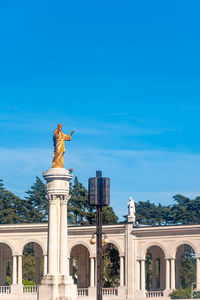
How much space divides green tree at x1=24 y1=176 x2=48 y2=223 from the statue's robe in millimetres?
63233

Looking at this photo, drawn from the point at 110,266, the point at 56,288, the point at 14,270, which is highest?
the point at 110,266

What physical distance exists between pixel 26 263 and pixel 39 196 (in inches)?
708

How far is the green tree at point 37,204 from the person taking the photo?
138 meters

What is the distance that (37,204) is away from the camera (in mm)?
144250

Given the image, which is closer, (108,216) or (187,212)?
(108,216)

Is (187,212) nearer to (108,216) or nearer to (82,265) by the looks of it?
(108,216)

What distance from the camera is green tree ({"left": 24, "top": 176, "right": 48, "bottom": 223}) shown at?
13768 centimetres

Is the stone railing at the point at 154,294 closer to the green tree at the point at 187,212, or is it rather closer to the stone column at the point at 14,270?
the stone column at the point at 14,270

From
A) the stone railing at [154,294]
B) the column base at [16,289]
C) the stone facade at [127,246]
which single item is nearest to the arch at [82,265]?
the stone facade at [127,246]

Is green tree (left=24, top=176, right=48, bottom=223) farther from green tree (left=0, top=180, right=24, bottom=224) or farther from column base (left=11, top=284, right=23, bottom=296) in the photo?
column base (left=11, top=284, right=23, bottom=296)

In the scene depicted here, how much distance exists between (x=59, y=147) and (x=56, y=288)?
12.7 meters

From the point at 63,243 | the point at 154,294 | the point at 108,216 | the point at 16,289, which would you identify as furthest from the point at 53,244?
the point at 108,216

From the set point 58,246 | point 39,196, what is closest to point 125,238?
point 58,246

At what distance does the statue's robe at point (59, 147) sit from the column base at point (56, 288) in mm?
10126
